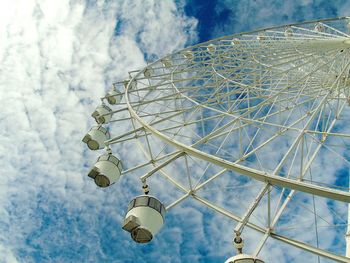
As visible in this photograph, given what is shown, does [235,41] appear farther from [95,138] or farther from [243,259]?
[243,259]

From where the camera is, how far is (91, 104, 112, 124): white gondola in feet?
78.6

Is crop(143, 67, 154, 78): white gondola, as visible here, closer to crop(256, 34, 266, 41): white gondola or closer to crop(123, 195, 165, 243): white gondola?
crop(256, 34, 266, 41): white gondola

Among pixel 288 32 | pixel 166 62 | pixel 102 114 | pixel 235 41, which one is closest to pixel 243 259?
pixel 102 114

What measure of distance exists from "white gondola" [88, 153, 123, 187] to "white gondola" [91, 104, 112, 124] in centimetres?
664

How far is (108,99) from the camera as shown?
2741 cm

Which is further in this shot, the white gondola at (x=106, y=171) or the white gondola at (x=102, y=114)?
the white gondola at (x=102, y=114)

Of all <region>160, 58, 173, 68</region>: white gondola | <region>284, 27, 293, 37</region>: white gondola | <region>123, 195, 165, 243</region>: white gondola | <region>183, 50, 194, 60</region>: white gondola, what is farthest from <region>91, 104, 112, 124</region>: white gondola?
<region>284, 27, 293, 37</region>: white gondola

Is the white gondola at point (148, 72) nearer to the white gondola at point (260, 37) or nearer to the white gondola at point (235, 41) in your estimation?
the white gondola at point (235, 41)

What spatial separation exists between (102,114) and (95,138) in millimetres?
3725

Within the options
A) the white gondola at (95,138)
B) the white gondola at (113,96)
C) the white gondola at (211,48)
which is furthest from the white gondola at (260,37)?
the white gondola at (95,138)

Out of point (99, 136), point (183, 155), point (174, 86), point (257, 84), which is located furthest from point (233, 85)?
point (183, 155)

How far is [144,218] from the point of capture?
40.0 feet

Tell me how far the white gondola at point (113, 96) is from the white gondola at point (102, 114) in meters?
1.23

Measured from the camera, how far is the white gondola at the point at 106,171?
1673 centimetres
